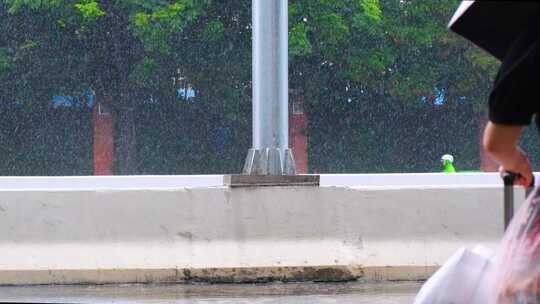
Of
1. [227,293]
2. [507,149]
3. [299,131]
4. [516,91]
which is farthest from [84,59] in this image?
[516,91]

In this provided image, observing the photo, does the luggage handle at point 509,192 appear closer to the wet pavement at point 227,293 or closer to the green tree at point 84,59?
the wet pavement at point 227,293

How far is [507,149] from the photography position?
8.47ft

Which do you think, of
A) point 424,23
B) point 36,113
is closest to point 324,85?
point 424,23

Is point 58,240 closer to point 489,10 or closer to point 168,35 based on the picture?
point 489,10

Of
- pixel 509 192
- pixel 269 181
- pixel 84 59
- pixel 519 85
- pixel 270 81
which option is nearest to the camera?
pixel 519 85

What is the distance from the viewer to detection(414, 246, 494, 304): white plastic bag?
2727mm

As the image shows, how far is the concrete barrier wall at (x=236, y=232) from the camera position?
9.29m

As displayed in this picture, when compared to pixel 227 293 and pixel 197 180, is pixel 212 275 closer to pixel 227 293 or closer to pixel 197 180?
pixel 227 293

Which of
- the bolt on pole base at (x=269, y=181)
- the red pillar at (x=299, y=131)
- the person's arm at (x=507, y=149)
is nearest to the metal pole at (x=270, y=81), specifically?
the bolt on pole base at (x=269, y=181)

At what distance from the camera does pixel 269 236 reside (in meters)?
9.35

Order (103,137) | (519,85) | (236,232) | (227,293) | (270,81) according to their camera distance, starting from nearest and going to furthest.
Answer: (519,85) < (227,293) < (236,232) < (270,81) < (103,137)

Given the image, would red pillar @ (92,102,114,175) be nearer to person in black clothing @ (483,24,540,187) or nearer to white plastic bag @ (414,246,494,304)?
white plastic bag @ (414,246,494,304)

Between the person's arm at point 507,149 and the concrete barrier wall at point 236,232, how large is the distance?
21.5ft

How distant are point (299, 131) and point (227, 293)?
40.8 m
